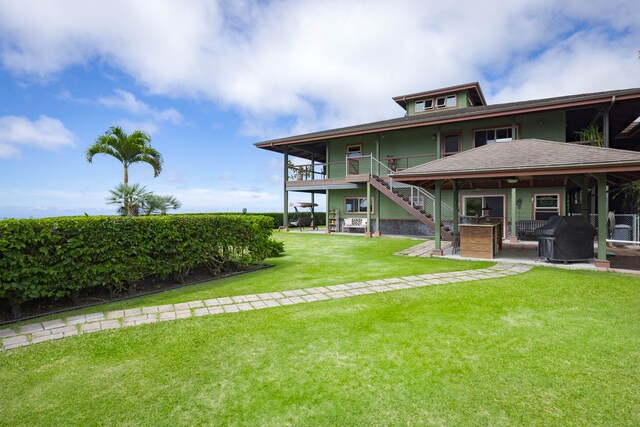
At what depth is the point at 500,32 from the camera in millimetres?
12953

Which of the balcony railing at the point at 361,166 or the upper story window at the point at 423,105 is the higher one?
the upper story window at the point at 423,105

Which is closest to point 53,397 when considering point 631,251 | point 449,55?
point 631,251

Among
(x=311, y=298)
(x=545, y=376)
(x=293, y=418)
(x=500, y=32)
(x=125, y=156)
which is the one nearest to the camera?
(x=293, y=418)

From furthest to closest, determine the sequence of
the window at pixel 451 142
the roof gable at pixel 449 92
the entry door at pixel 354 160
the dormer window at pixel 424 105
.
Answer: the dormer window at pixel 424 105, the entry door at pixel 354 160, the roof gable at pixel 449 92, the window at pixel 451 142

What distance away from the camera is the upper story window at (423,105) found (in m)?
20.1

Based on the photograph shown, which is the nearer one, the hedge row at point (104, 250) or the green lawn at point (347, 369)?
the green lawn at point (347, 369)

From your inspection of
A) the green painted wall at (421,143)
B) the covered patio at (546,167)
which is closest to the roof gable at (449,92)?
the green painted wall at (421,143)

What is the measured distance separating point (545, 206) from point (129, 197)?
16853mm

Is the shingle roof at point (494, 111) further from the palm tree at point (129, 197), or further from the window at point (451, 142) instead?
the palm tree at point (129, 197)

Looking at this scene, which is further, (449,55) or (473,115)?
(449,55)

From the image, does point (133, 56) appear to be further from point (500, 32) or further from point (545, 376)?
point (500, 32)

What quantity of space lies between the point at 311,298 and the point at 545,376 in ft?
10.7

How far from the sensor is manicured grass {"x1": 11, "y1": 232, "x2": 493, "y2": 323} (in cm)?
537

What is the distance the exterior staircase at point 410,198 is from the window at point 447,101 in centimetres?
692
